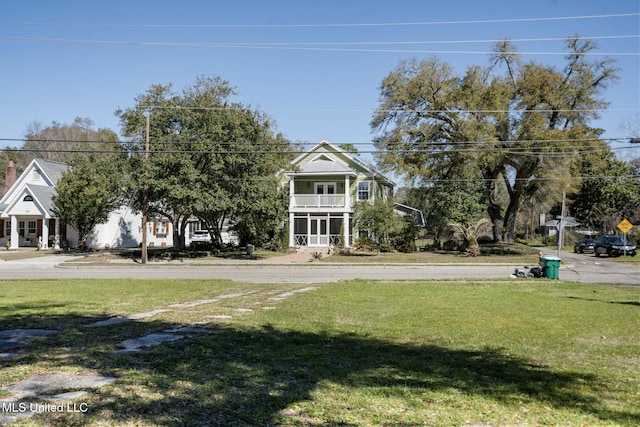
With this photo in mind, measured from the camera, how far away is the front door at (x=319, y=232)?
46250mm

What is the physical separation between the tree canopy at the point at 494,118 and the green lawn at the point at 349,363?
2833 centimetres

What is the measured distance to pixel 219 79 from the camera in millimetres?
35312

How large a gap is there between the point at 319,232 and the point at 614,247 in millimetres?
24342

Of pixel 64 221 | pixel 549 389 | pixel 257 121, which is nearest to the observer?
pixel 549 389

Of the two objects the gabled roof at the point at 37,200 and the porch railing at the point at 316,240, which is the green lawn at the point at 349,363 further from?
the gabled roof at the point at 37,200

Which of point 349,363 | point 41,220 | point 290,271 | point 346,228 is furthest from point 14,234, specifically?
point 349,363

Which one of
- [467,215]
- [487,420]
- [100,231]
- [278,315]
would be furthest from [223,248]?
[487,420]

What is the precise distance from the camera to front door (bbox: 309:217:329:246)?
152 feet

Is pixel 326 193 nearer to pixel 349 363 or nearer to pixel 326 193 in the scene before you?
pixel 326 193

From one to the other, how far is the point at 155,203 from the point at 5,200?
21390mm

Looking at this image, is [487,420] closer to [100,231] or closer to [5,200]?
[100,231]

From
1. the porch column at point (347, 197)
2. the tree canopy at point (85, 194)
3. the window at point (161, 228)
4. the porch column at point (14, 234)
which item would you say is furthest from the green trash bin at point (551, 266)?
the porch column at point (14, 234)

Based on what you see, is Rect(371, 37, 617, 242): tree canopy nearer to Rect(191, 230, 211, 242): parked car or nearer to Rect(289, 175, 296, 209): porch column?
Rect(289, 175, 296, 209): porch column

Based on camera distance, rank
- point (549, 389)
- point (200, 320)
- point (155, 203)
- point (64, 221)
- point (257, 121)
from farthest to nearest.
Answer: point (64, 221), point (155, 203), point (257, 121), point (200, 320), point (549, 389)
